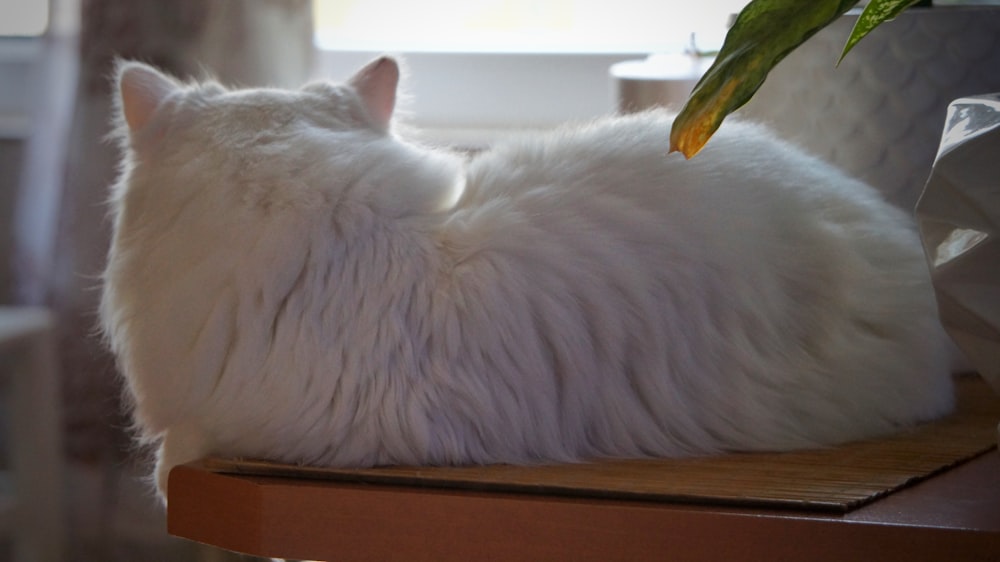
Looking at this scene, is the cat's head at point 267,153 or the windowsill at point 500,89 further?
the windowsill at point 500,89

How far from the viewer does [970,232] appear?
58 cm

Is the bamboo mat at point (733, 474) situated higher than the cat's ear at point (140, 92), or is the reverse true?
the cat's ear at point (140, 92)

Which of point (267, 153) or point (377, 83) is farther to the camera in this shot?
point (377, 83)

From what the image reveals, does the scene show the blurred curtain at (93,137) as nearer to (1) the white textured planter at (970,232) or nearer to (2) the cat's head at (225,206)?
(2) the cat's head at (225,206)

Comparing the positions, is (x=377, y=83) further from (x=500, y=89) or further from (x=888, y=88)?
(x=500, y=89)

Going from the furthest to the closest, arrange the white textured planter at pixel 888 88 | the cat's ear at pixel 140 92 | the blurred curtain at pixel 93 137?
the blurred curtain at pixel 93 137
the white textured planter at pixel 888 88
the cat's ear at pixel 140 92

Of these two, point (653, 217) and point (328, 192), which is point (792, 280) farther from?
point (328, 192)

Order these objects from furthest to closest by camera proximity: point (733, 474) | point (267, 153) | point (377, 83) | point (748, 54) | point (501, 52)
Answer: point (501, 52) → point (377, 83) → point (267, 153) → point (733, 474) → point (748, 54)

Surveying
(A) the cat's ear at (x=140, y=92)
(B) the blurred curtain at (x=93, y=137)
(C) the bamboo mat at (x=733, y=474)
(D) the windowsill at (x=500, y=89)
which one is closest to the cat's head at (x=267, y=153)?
(A) the cat's ear at (x=140, y=92)

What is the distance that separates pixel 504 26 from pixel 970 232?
3.67 feet

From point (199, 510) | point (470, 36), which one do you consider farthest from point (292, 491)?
point (470, 36)

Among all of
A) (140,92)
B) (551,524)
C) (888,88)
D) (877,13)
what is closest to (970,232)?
(877,13)

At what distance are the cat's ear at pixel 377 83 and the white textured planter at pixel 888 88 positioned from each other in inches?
16.5

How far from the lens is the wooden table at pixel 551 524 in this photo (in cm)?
56
